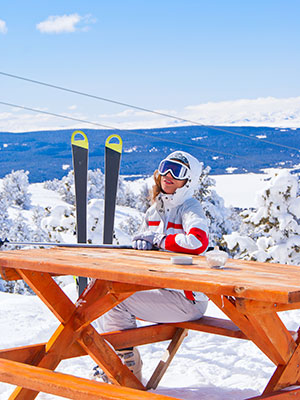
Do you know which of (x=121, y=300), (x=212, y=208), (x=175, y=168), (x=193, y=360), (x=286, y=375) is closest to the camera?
(x=286, y=375)

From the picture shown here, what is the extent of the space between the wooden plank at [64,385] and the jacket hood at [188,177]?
61.9 inches

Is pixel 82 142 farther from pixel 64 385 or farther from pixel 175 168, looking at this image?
pixel 64 385

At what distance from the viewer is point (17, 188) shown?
270 feet

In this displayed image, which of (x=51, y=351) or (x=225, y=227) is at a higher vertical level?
(x=51, y=351)

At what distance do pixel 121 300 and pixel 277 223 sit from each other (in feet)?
48.0

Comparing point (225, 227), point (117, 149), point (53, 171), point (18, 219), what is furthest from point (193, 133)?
point (117, 149)

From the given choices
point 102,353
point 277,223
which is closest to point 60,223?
point 277,223

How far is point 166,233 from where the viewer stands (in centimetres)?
367

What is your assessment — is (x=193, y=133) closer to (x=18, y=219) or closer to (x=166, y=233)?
(x=18, y=219)

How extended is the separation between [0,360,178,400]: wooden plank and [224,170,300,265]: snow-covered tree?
14234 millimetres

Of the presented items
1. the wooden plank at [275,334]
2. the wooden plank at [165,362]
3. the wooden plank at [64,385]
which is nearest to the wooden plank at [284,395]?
the wooden plank at [275,334]

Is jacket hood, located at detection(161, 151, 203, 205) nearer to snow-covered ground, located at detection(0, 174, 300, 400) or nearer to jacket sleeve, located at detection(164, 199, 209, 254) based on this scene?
jacket sleeve, located at detection(164, 199, 209, 254)

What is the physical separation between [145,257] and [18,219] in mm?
44210

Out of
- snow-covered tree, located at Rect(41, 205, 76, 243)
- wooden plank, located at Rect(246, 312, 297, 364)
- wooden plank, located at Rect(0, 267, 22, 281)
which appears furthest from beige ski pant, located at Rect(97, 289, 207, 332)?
snow-covered tree, located at Rect(41, 205, 76, 243)
